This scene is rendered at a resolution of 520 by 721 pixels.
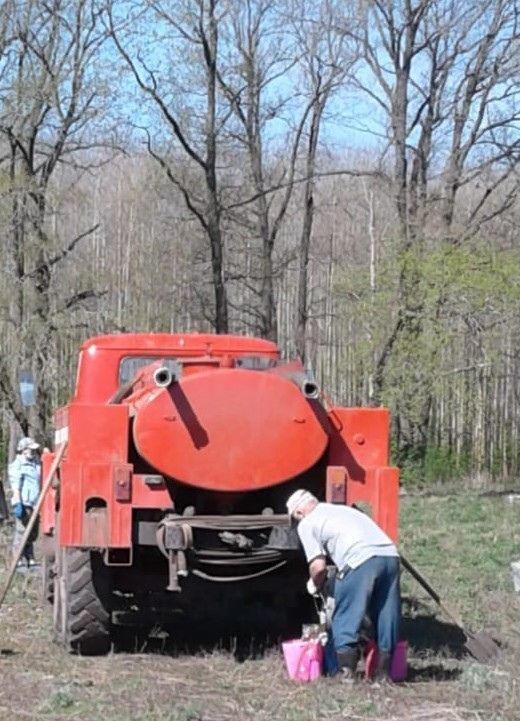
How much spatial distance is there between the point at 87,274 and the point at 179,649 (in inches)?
804

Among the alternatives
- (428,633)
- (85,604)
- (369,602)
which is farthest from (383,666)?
(428,633)

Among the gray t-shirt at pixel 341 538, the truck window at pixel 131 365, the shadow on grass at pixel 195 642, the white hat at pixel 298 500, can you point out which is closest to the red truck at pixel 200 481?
the shadow on grass at pixel 195 642

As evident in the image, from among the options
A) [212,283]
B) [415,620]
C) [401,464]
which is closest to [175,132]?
[212,283]

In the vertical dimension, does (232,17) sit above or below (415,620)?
above

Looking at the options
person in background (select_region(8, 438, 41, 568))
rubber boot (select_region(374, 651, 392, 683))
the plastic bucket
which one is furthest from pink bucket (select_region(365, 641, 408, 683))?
person in background (select_region(8, 438, 41, 568))

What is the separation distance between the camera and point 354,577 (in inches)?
376

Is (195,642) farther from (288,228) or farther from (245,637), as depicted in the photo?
(288,228)

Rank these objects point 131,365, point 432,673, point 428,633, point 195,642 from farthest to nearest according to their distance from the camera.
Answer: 1. point 131,365
2. point 428,633
3. point 195,642
4. point 432,673

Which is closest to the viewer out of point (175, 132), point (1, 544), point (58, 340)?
point (1, 544)

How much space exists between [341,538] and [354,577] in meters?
0.29

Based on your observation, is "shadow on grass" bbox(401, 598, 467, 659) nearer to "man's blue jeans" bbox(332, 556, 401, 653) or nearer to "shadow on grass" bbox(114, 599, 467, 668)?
"shadow on grass" bbox(114, 599, 467, 668)

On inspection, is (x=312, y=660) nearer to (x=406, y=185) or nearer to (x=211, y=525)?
(x=211, y=525)

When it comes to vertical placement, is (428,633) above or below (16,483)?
below

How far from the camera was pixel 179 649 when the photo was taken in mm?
11508
